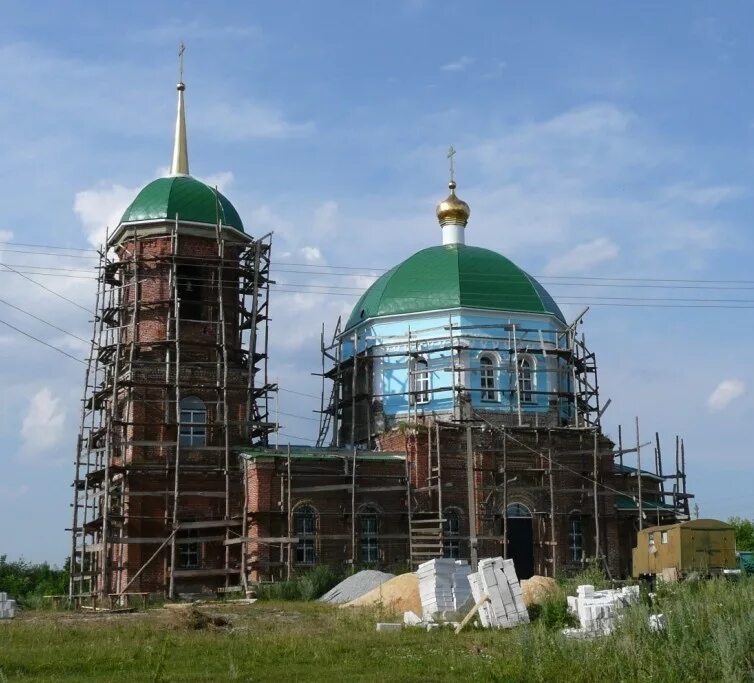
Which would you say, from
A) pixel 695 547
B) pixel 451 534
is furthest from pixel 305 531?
pixel 695 547

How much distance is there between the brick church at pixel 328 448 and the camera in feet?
89.2

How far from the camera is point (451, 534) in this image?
28984mm

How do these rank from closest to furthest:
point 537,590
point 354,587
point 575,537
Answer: point 537,590 → point 354,587 → point 575,537

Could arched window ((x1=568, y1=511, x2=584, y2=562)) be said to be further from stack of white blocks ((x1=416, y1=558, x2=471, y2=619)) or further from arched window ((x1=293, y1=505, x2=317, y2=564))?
stack of white blocks ((x1=416, y1=558, x2=471, y2=619))

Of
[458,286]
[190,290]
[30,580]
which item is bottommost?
[30,580]

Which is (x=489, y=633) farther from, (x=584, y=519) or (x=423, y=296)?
(x=423, y=296)

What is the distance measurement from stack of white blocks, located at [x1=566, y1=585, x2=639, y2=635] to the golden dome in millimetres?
19833

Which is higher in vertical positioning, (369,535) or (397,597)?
(369,535)

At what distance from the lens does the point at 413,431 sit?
29.4 m

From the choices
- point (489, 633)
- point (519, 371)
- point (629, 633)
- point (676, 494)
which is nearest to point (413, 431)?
point (519, 371)

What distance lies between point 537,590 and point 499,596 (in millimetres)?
3177

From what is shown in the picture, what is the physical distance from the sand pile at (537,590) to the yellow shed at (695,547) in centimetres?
363

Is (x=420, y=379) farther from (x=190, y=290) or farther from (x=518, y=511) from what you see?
(x=190, y=290)

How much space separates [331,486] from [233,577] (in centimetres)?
330
